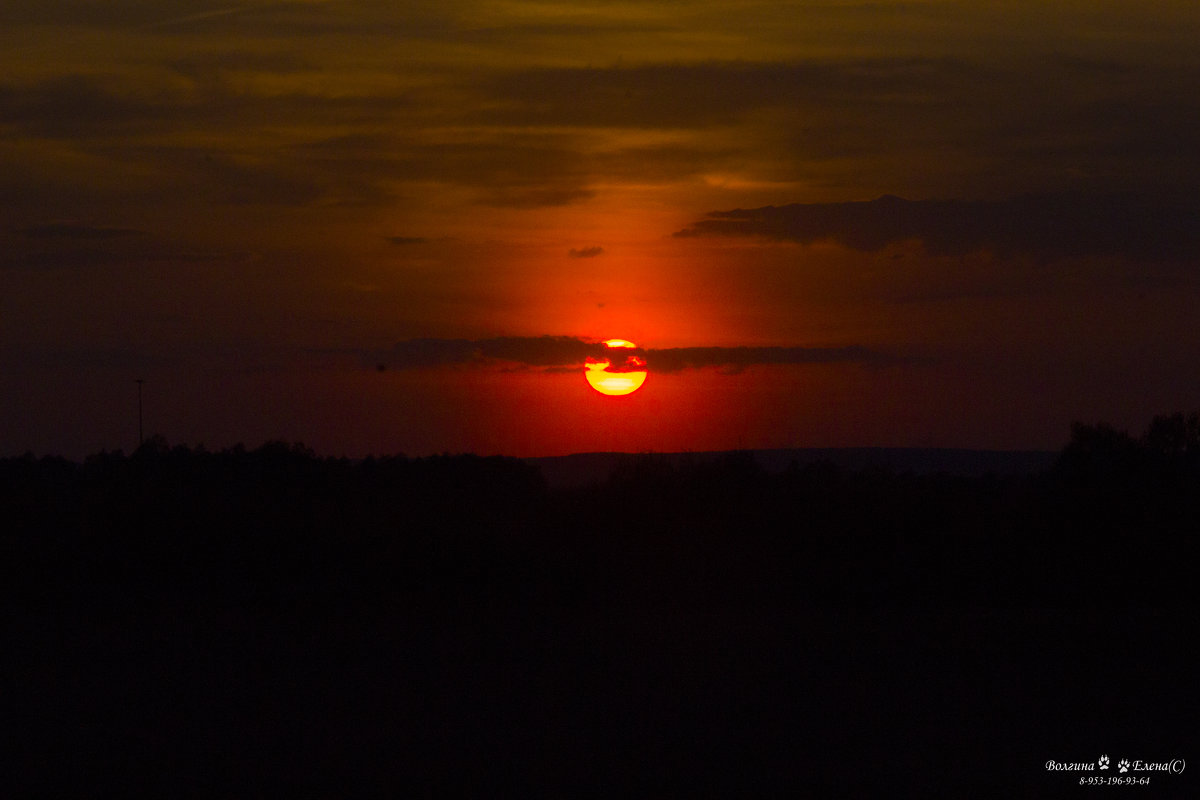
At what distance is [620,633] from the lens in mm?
20562

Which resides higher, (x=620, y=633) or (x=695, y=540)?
(x=695, y=540)

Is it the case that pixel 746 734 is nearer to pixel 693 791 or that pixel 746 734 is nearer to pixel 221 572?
pixel 693 791

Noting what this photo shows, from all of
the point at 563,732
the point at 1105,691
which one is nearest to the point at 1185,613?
the point at 1105,691

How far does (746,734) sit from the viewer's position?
13.5 metres

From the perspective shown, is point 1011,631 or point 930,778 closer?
point 930,778

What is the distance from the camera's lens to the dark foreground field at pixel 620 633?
12.4 m

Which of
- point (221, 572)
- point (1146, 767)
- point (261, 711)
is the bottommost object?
point (1146, 767)

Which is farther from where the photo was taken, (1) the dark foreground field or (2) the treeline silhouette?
(2) the treeline silhouette

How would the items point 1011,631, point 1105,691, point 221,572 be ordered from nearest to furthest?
point 1105,691, point 1011,631, point 221,572

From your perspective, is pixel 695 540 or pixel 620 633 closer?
pixel 620 633

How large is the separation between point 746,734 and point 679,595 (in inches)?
475

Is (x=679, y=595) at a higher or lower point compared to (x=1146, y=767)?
higher

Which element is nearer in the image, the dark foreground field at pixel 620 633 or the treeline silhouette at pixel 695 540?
the dark foreground field at pixel 620 633

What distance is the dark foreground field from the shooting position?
1242 cm
